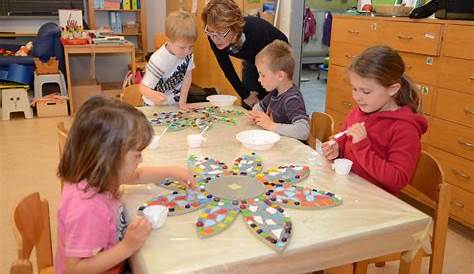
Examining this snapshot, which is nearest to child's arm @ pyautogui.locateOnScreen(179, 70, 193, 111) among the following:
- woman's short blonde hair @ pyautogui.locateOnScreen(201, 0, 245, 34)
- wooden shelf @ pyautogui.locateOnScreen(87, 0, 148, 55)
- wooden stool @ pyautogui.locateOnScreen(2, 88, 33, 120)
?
woman's short blonde hair @ pyautogui.locateOnScreen(201, 0, 245, 34)

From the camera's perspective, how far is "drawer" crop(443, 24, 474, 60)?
7.04ft

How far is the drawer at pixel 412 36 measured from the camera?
2334mm

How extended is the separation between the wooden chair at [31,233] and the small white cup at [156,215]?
31cm

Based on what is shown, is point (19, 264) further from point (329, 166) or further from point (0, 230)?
point (0, 230)

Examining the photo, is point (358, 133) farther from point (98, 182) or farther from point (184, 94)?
point (184, 94)

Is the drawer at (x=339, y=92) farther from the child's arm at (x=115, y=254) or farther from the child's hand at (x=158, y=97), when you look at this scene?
the child's arm at (x=115, y=254)

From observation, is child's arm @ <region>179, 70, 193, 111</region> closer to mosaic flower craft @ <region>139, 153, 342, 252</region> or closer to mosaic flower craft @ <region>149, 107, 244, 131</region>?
mosaic flower craft @ <region>149, 107, 244, 131</region>

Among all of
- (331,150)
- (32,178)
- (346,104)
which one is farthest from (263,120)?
(32,178)

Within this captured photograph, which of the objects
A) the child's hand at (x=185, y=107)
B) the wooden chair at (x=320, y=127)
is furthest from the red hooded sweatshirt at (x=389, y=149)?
the child's hand at (x=185, y=107)

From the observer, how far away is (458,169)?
2307mm

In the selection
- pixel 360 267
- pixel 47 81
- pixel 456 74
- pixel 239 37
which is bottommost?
pixel 360 267

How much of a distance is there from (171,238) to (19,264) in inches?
14.6

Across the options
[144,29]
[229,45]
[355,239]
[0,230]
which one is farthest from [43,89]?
[355,239]

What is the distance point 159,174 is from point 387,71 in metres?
0.83
